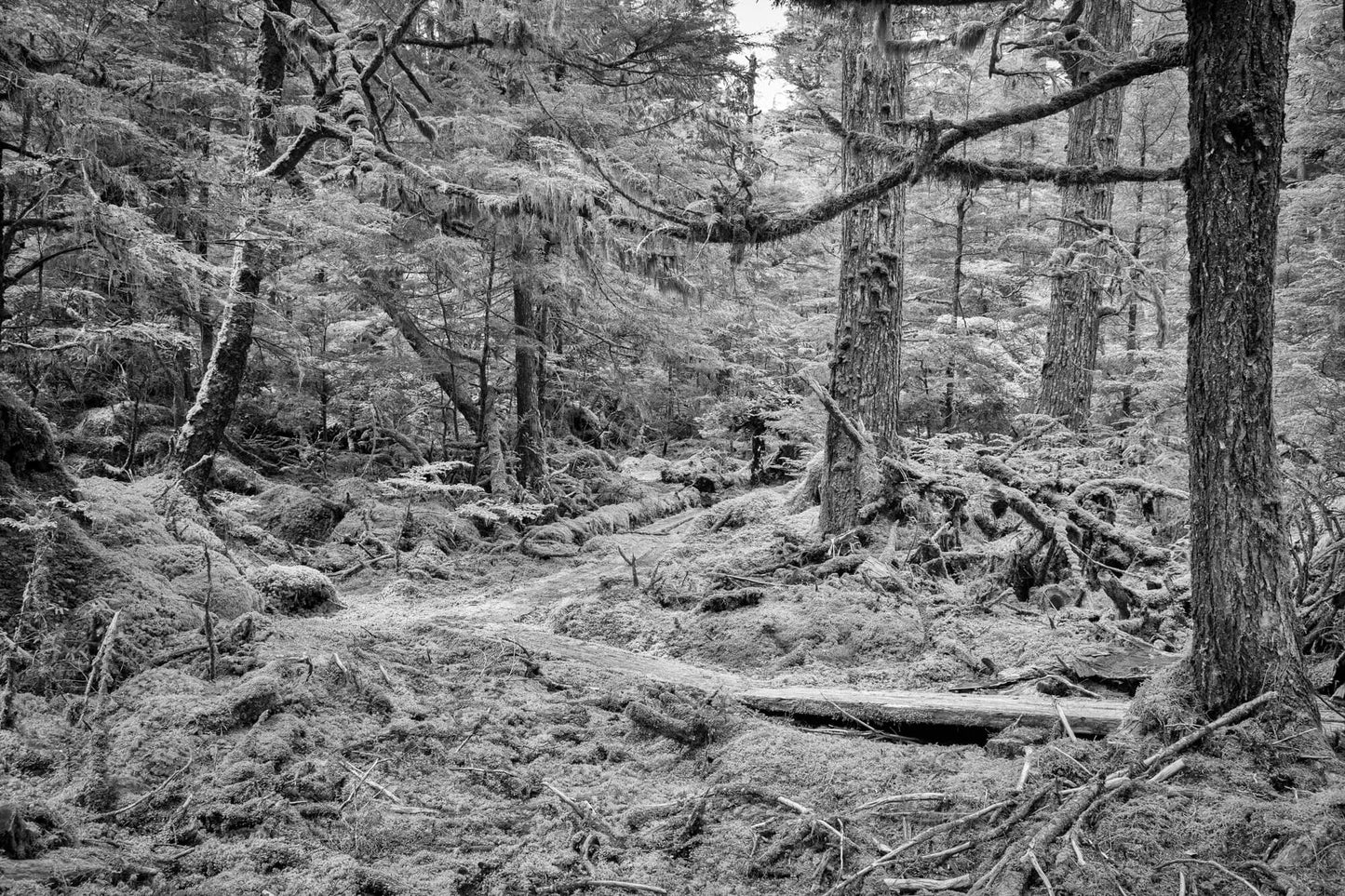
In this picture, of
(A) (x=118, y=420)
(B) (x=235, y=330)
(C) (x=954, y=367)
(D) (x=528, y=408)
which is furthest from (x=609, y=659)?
(C) (x=954, y=367)

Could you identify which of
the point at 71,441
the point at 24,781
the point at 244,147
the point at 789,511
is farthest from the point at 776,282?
the point at 24,781

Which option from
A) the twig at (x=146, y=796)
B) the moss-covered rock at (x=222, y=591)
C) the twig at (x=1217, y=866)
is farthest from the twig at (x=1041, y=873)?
the moss-covered rock at (x=222, y=591)

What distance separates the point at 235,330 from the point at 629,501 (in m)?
6.84

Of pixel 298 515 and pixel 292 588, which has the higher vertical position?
pixel 298 515

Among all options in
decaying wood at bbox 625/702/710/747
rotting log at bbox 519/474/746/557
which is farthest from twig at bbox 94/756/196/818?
rotting log at bbox 519/474/746/557

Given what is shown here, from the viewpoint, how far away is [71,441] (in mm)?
11016

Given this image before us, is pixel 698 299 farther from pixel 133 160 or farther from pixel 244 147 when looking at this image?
pixel 133 160

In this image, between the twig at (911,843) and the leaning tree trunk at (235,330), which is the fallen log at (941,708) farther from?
the leaning tree trunk at (235,330)

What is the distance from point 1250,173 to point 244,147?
30.9 feet

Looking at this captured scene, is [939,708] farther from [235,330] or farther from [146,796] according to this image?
[235,330]

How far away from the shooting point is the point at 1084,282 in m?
10.1

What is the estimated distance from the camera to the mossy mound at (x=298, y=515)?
10.1 m

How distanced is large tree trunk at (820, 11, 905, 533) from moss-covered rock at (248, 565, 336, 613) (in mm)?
4823

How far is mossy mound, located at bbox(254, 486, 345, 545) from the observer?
33.0 ft
